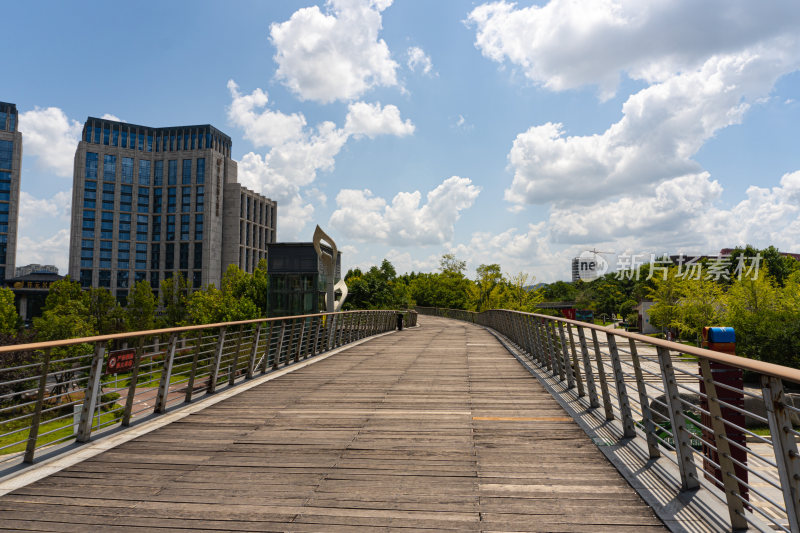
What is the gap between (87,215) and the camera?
109188 mm

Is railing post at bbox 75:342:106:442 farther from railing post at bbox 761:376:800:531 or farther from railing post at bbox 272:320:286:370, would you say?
railing post at bbox 272:320:286:370

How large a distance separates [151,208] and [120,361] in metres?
124

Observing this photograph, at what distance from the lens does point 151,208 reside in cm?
11606

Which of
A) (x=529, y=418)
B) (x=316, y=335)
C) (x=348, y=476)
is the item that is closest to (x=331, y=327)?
(x=316, y=335)

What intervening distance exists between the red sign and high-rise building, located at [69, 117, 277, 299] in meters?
111

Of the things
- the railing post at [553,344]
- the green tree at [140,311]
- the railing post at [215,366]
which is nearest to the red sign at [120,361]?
the railing post at [215,366]

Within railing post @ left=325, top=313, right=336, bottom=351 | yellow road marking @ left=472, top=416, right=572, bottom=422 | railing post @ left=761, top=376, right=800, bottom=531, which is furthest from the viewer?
railing post @ left=325, top=313, right=336, bottom=351

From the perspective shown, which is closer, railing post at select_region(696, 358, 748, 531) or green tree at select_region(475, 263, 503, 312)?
railing post at select_region(696, 358, 748, 531)

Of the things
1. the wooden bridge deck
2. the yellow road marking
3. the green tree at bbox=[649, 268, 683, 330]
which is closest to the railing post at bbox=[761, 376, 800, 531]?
the wooden bridge deck

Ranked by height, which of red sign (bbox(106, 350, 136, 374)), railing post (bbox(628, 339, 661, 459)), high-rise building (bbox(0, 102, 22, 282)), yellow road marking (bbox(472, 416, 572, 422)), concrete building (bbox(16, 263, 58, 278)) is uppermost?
high-rise building (bbox(0, 102, 22, 282))

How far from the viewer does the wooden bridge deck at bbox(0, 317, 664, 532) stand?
11.5ft

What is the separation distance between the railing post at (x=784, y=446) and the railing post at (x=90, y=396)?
19.3 feet

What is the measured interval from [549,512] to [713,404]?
4.45 ft

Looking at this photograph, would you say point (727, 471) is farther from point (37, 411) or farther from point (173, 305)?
point (173, 305)
